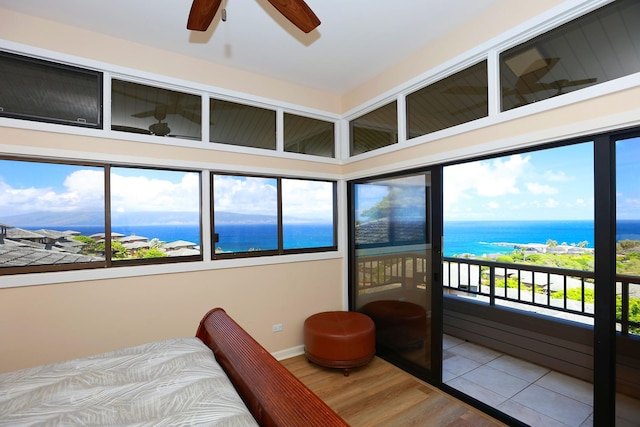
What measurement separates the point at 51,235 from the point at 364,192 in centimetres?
298

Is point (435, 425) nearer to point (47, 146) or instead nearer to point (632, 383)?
point (632, 383)

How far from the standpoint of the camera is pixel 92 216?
248cm

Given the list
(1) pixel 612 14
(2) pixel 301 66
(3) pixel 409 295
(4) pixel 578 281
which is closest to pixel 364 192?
(3) pixel 409 295

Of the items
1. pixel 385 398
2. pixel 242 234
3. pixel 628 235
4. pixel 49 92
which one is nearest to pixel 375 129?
pixel 242 234

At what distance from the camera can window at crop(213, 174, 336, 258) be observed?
3070 millimetres

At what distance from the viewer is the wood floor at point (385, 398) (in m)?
2.24

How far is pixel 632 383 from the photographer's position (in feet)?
5.61

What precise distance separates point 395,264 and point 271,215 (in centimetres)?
147

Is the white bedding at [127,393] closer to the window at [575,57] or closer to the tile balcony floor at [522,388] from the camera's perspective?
the tile balcony floor at [522,388]

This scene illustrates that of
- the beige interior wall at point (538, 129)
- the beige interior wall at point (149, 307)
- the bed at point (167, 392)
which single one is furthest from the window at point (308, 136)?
the bed at point (167, 392)

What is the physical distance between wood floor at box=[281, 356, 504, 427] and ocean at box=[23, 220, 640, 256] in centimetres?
124

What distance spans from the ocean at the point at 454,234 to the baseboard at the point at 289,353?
115 centimetres

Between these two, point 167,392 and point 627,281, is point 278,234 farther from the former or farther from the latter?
point 627,281

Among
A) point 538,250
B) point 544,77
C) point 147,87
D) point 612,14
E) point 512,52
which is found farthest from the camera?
point 147,87
